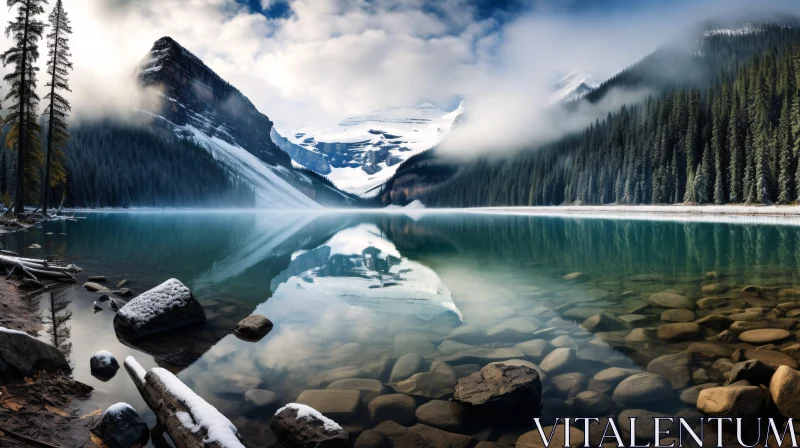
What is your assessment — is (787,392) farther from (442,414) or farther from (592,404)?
(442,414)

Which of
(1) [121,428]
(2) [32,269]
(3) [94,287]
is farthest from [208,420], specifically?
(2) [32,269]

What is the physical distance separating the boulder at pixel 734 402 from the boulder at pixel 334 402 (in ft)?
17.5

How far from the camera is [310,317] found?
1178cm

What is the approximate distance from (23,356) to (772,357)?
13.1 m

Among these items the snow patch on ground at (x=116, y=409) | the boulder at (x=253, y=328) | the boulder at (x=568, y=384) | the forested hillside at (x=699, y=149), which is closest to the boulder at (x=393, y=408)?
the boulder at (x=568, y=384)

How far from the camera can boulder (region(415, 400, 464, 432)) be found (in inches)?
234

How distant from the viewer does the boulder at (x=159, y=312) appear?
374 inches

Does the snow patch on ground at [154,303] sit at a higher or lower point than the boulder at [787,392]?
higher

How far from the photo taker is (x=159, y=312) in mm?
9805

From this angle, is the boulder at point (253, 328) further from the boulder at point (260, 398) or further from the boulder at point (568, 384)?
the boulder at point (568, 384)

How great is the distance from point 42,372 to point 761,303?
17622 millimetres

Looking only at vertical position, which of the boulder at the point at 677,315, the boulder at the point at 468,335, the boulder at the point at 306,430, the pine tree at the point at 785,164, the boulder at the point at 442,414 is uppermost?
the pine tree at the point at 785,164

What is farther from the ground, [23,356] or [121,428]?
[23,356]

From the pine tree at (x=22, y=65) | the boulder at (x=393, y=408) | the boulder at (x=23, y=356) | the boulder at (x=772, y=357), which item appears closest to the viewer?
the boulder at (x=23, y=356)
